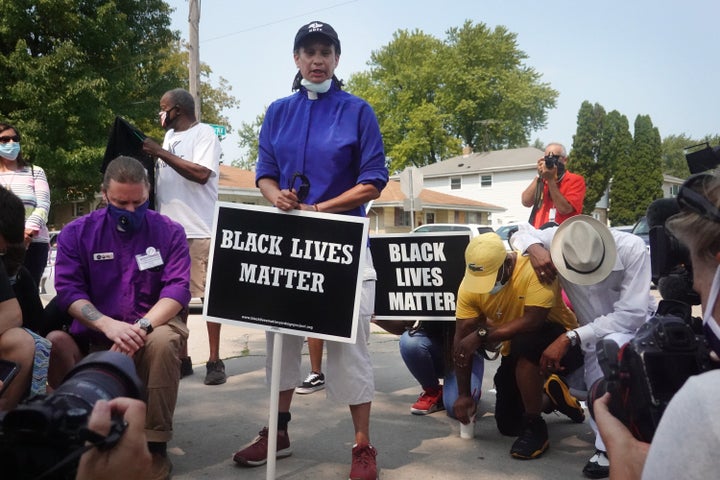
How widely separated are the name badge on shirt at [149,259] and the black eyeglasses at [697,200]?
2.60m

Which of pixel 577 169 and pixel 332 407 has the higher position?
pixel 577 169

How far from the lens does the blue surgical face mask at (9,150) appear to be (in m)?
4.38

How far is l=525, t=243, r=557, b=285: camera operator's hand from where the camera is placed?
3.49 meters

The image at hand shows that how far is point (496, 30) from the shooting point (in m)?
54.7

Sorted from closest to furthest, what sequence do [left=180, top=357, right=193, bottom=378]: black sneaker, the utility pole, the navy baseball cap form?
the navy baseball cap < [left=180, top=357, right=193, bottom=378]: black sneaker < the utility pole

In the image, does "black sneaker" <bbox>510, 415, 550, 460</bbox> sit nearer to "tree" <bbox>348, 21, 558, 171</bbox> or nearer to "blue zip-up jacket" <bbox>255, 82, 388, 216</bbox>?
"blue zip-up jacket" <bbox>255, 82, 388, 216</bbox>

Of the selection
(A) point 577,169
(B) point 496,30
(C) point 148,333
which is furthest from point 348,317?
(B) point 496,30

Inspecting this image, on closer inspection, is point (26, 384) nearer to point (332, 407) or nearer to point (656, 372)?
point (332, 407)

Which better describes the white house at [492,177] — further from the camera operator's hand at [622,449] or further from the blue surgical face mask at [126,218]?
the camera operator's hand at [622,449]

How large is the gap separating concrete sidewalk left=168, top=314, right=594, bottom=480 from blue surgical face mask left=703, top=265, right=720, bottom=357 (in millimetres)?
2051

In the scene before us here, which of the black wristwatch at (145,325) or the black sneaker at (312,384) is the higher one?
the black wristwatch at (145,325)

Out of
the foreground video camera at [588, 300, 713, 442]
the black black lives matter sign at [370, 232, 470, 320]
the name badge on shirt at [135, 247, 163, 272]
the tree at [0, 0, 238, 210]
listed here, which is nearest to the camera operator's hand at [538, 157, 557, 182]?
the black black lives matter sign at [370, 232, 470, 320]

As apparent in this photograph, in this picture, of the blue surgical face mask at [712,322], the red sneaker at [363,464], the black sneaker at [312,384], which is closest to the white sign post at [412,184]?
the black sneaker at [312,384]

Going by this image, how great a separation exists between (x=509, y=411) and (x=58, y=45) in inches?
754
